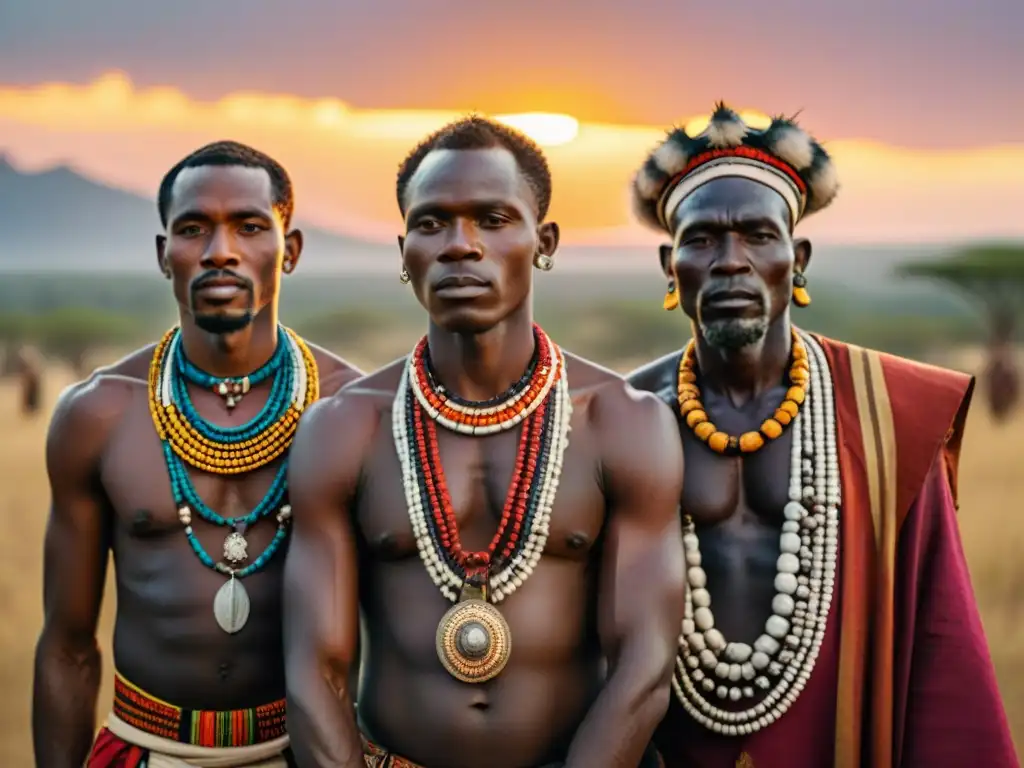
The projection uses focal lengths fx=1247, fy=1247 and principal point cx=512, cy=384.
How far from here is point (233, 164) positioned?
381 centimetres

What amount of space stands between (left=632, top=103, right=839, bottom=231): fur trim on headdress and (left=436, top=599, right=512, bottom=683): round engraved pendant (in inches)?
61.1

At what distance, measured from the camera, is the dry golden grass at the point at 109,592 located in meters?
10.9

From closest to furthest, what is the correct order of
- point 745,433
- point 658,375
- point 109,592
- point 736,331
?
1. point 736,331
2. point 745,433
3. point 658,375
4. point 109,592

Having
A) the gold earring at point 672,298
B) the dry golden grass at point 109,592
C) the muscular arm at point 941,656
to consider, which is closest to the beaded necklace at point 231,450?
the gold earring at point 672,298

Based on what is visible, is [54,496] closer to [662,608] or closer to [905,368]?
[662,608]

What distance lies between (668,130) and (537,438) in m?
1.32

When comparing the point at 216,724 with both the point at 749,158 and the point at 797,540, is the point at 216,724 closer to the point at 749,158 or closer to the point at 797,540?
the point at 797,540

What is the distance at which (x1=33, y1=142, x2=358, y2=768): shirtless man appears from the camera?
3.70 m

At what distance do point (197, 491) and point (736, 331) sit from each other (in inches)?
66.7

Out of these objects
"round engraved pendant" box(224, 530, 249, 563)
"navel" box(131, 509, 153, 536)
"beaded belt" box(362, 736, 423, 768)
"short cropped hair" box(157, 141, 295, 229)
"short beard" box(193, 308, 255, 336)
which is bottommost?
"beaded belt" box(362, 736, 423, 768)

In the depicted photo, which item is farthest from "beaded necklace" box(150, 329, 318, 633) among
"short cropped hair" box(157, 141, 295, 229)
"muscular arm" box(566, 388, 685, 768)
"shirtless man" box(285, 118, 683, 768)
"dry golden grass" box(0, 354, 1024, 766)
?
"dry golden grass" box(0, 354, 1024, 766)

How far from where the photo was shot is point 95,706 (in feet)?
13.5

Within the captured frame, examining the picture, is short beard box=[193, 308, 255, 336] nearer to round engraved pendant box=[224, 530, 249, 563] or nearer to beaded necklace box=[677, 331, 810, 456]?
round engraved pendant box=[224, 530, 249, 563]

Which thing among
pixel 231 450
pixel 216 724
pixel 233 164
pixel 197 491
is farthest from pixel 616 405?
pixel 216 724
